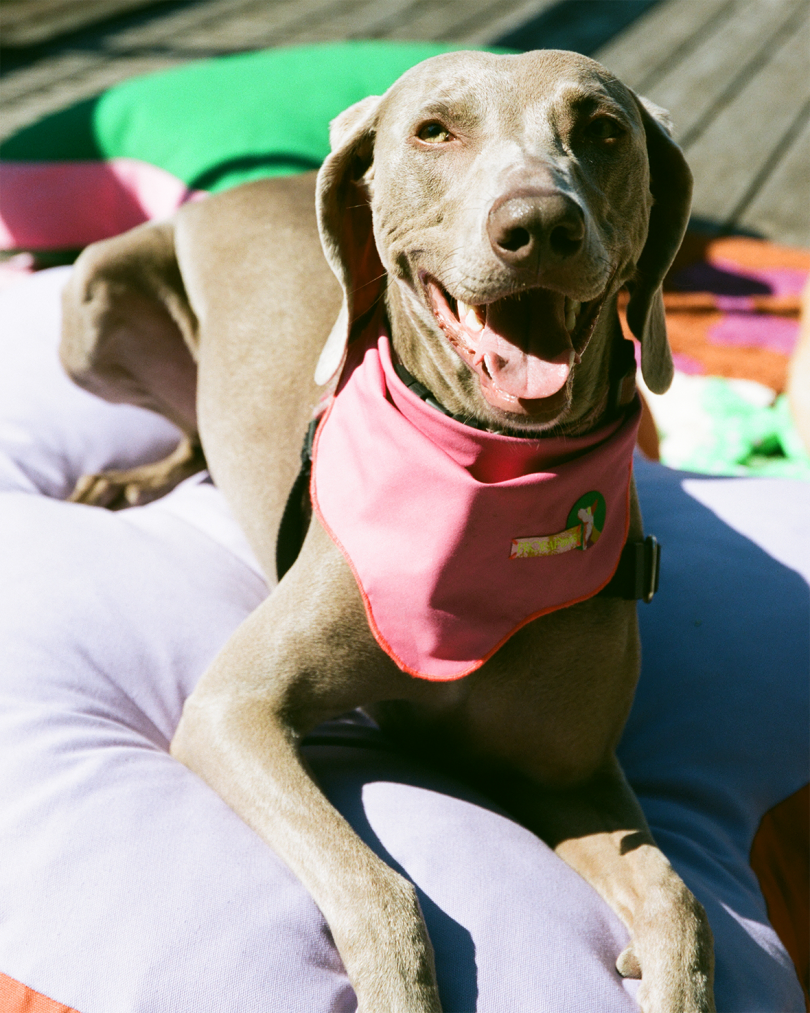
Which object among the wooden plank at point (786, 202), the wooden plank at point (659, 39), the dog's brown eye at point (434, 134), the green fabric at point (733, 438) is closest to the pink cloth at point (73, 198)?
the green fabric at point (733, 438)

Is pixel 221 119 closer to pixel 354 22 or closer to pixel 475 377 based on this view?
pixel 475 377

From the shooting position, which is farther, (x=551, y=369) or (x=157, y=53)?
(x=157, y=53)

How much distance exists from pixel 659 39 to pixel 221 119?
195 inches

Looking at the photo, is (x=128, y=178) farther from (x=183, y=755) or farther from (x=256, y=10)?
(x=256, y=10)

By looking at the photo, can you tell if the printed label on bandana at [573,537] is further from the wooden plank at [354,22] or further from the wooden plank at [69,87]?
the wooden plank at [354,22]

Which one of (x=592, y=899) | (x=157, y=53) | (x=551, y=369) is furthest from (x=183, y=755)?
(x=157, y=53)

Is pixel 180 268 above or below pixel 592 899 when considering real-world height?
above

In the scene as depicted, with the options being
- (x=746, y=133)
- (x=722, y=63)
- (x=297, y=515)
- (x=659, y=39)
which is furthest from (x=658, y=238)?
(x=659, y=39)

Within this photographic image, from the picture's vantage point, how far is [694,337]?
160 inches

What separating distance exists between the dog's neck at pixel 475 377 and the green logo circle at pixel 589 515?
0.11 meters

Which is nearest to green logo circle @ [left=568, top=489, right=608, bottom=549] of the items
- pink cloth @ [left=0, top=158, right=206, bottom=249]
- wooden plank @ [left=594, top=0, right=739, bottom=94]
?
pink cloth @ [left=0, top=158, right=206, bottom=249]

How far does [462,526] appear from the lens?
1639 millimetres

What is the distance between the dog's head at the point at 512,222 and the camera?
1411mm

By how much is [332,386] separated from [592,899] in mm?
1005
